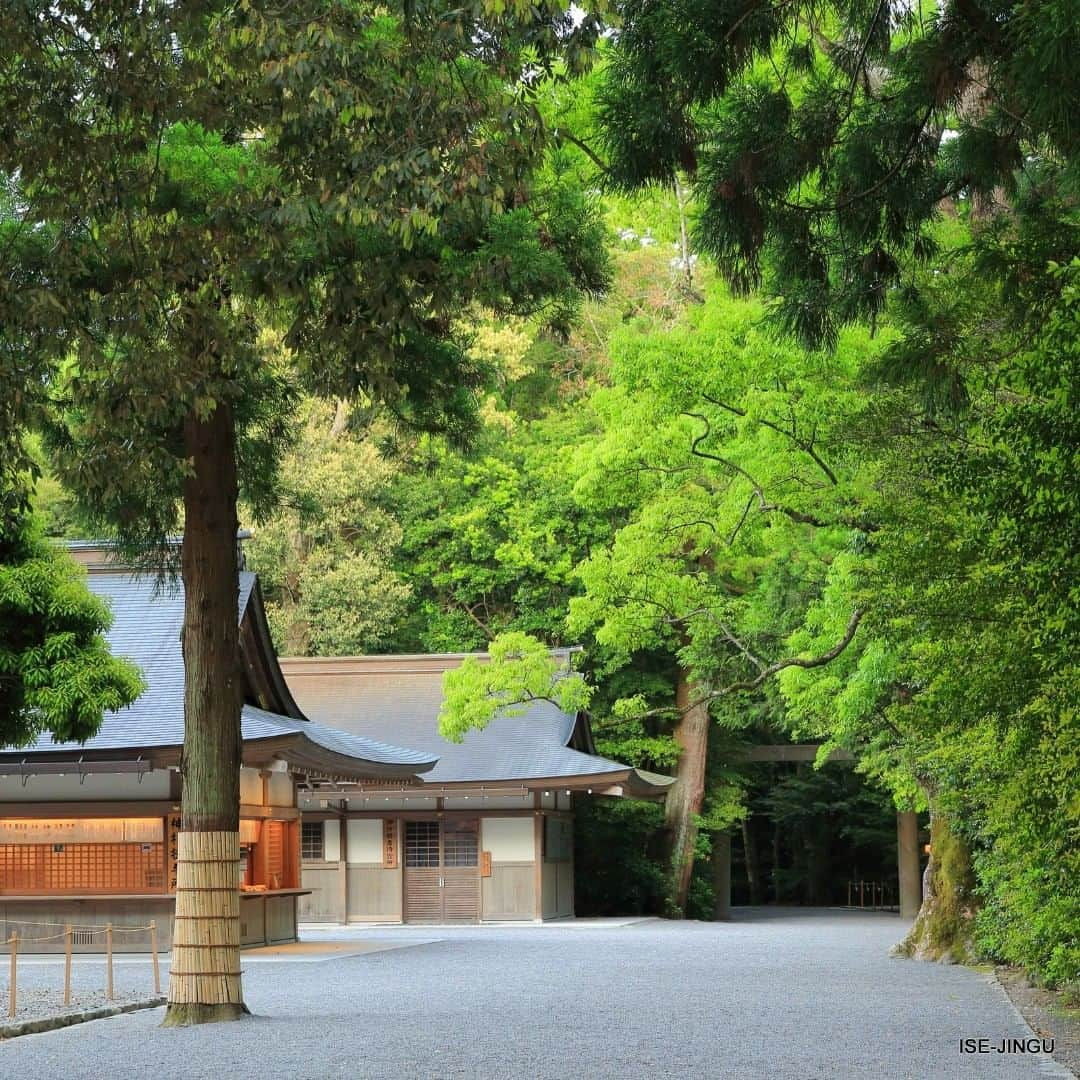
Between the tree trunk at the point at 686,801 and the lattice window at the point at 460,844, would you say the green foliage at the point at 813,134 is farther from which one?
the tree trunk at the point at 686,801

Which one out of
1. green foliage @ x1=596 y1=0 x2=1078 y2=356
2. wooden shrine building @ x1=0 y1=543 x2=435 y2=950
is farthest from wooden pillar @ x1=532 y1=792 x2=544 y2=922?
A: green foliage @ x1=596 y1=0 x2=1078 y2=356

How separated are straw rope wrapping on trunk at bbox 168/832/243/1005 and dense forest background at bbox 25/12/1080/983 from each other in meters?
3.54

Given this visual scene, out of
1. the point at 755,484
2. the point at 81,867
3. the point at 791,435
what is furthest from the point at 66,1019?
the point at 755,484

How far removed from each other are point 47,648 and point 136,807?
828 centimetres

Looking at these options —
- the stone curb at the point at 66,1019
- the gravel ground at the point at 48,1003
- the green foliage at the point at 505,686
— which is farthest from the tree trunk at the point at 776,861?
the stone curb at the point at 66,1019

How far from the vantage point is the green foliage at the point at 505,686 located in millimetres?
19516

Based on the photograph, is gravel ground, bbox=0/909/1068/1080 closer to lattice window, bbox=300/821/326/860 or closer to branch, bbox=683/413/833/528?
branch, bbox=683/413/833/528

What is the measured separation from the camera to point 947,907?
57.6ft

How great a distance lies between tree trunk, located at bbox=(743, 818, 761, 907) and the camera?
43219 millimetres

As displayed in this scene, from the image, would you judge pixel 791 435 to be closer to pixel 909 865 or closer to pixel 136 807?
pixel 136 807

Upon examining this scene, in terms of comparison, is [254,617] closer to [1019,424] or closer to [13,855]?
[13,855]

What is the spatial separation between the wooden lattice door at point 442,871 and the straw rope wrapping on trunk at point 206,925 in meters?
17.3

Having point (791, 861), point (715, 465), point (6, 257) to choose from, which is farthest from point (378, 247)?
point (791, 861)

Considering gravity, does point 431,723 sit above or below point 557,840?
above
